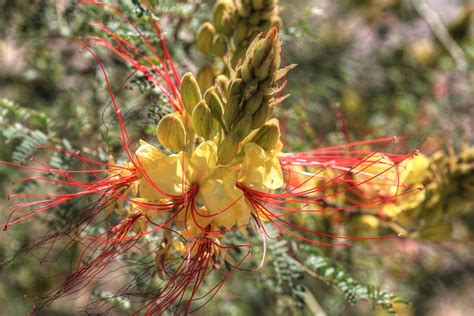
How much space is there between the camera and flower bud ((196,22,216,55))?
1.84 metres

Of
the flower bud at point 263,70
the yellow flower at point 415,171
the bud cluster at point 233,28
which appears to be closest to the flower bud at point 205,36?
the bud cluster at point 233,28

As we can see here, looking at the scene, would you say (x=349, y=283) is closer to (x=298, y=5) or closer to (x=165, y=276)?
(x=165, y=276)

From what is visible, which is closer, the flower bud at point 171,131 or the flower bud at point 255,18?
the flower bud at point 171,131

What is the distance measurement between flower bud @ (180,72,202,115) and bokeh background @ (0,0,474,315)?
0.54 feet

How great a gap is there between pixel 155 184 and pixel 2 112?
669 mm

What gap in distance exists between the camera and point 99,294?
163 centimetres

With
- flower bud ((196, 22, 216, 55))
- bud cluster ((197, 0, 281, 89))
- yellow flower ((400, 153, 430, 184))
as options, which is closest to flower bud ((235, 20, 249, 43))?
bud cluster ((197, 0, 281, 89))

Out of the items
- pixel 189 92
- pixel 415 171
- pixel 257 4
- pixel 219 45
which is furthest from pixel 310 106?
pixel 189 92

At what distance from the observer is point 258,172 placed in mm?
1423

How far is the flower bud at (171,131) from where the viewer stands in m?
1.44

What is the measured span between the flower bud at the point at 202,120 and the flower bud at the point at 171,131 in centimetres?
4

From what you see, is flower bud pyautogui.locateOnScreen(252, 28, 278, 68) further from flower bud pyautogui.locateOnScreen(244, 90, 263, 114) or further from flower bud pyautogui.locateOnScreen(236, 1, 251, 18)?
flower bud pyautogui.locateOnScreen(236, 1, 251, 18)

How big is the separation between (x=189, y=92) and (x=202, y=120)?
0.10 metres

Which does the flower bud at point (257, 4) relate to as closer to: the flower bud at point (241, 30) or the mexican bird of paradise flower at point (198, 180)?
the flower bud at point (241, 30)
